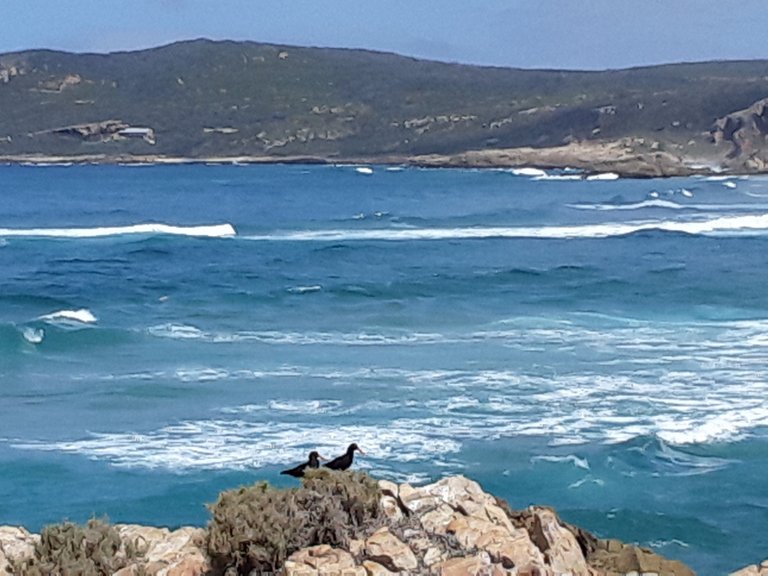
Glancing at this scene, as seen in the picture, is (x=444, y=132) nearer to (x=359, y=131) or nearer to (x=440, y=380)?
(x=359, y=131)

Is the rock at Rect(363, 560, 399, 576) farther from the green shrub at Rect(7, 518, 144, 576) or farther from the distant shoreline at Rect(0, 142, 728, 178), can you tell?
the distant shoreline at Rect(0, 142, 728, 178)

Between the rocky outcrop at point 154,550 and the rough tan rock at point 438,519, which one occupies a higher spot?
the rough tan rock at point 438,519

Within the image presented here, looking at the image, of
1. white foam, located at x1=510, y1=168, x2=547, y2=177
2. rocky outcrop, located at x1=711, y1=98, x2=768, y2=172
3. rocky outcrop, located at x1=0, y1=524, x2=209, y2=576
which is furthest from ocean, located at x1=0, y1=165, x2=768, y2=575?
white foam, located at x1=510, y1=168, x2=547, y2=177

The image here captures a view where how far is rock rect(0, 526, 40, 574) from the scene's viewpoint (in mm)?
8359

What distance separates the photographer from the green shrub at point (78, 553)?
7.87 m

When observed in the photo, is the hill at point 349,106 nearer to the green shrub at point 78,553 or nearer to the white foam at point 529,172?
the white foam at point 529,172

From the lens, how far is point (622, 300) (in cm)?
2930

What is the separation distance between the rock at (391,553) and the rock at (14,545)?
2.16 metres

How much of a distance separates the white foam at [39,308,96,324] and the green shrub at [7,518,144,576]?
18.4 metres

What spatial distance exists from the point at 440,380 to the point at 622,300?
35.8 ft

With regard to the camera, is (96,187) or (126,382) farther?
(96,187)

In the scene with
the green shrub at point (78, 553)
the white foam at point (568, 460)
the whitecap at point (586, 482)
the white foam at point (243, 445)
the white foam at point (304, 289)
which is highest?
the green shrub at point (78, 553)

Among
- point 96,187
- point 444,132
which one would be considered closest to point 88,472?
point 96,187

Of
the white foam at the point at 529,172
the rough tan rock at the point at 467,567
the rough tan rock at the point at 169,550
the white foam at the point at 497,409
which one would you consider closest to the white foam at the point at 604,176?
the white foam at the point at 529,172
